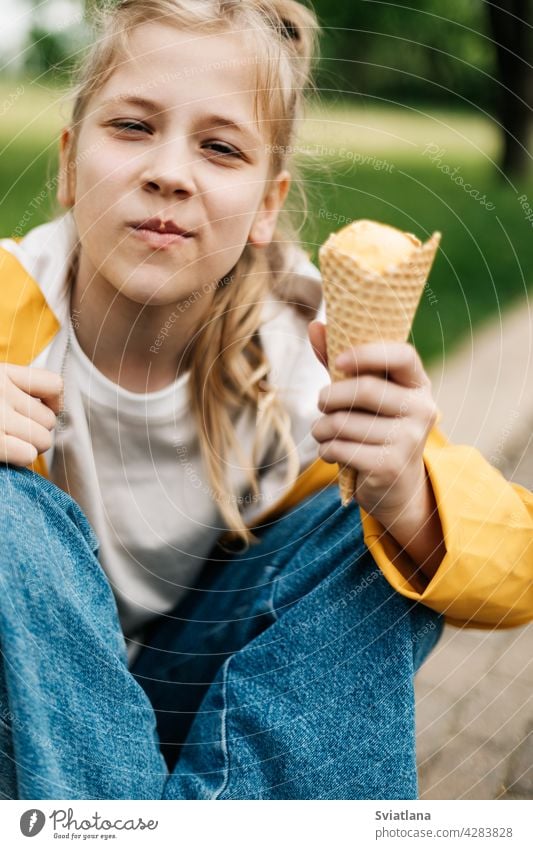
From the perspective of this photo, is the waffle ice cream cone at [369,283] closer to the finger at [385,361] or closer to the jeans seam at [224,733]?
the finger at [385,361]

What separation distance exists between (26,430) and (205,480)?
273mm

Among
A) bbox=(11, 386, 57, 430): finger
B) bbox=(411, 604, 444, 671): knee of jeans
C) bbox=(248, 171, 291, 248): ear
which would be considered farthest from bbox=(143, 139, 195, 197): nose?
bbox=(411, 604, 444, 671): knee of jeans

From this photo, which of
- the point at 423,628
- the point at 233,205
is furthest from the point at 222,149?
the point at 423,628

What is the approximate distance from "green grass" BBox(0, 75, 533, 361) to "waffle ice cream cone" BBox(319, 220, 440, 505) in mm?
808

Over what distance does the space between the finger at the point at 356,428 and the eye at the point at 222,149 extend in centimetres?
28

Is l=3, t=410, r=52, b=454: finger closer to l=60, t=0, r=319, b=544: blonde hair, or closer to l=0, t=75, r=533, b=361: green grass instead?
l=60, t=0, r=319, b=544: blonde hair

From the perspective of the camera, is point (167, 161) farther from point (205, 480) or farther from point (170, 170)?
point (205, 480)

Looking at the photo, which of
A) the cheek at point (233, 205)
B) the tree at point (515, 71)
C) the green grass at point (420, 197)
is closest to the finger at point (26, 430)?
the cheek at point (233, 205)

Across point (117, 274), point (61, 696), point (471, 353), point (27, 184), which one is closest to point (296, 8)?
point (117, 274)

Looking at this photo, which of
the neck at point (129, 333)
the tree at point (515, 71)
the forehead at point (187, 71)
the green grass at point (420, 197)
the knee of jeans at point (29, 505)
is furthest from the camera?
the tree at point (515, 71)

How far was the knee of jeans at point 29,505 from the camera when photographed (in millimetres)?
655

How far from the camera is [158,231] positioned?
784 mm
